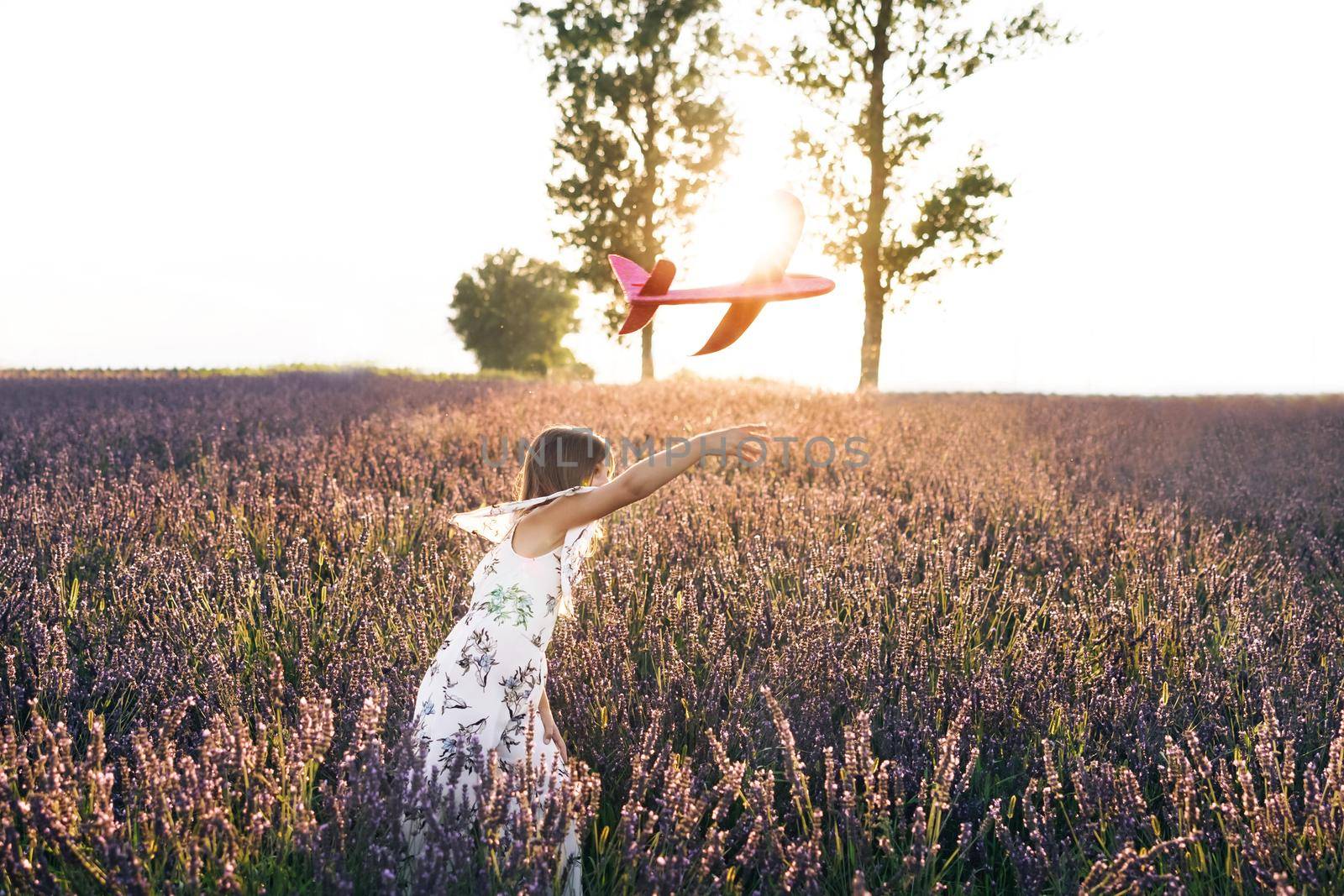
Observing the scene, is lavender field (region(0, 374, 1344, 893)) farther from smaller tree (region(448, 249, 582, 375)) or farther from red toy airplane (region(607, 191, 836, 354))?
smaller tree (region(448, 249, 582, 375))

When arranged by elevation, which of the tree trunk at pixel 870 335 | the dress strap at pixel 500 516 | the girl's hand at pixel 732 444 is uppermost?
the tree trunk at pixel 870 335

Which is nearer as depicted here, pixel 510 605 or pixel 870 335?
pixel 510 605

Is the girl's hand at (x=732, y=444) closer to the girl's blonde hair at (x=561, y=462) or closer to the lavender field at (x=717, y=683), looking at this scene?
the girl's blonde hair at (x=561, y=462)

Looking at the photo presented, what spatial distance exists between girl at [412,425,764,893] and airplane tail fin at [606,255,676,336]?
1.01ft

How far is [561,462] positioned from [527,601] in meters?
0.35

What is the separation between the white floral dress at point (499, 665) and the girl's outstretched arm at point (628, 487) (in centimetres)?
3

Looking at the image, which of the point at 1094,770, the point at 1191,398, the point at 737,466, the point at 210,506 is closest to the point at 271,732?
the point at 1094,770

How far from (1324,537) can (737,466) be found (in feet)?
10.9

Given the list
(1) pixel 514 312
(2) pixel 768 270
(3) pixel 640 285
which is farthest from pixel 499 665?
(1) pixel 514 312

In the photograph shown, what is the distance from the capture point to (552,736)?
2.20m

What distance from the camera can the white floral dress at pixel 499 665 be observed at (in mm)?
2039

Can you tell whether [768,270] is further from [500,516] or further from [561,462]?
[500,516]

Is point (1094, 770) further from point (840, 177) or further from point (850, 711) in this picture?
point (840, 177)

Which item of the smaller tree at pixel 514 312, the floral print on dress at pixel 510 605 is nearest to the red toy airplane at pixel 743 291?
the floral print on dress at pixel 510 605
